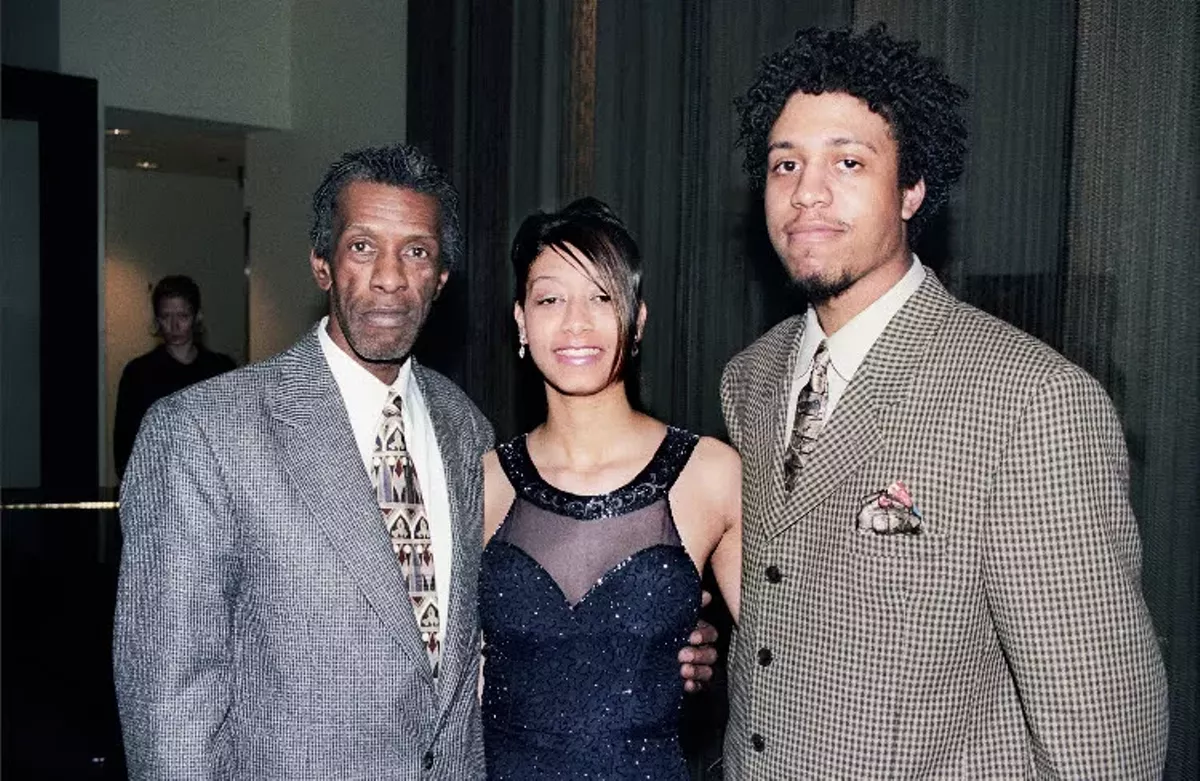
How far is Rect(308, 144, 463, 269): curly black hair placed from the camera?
246 centimetres

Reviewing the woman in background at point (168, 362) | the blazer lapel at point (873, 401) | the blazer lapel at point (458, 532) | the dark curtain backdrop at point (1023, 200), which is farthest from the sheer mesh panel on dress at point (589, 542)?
the woman in background at point (168, 362)

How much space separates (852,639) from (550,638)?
2.24ft

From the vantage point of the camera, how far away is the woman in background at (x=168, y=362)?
20.2 feet

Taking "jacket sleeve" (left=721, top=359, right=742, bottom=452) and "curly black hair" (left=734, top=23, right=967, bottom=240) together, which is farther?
"jacket sleeve" (left=721, top=359, right=742, bottom=452)

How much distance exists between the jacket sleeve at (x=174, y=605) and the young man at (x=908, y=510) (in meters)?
0.92

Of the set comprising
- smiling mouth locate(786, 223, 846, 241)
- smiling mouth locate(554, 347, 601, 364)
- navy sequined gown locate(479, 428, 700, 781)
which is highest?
smiling mouth locate(786, 223, 846, 241)

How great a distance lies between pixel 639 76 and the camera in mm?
5191

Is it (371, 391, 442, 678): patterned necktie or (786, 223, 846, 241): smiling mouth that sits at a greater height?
(786, 223, 846, 241): smiling mouth

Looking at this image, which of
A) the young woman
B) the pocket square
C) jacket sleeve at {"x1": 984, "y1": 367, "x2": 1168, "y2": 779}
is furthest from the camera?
the young woman

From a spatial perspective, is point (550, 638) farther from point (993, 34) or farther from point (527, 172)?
point (527, 172)

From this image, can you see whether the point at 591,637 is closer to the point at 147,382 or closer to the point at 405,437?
the point at 405,437

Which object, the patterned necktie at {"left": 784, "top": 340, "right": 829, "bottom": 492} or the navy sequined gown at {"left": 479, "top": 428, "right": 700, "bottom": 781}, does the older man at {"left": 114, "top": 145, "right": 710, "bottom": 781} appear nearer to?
the navy sequined gown at {"left": 479, "top": 428, "right": 700, "bottom": 781}

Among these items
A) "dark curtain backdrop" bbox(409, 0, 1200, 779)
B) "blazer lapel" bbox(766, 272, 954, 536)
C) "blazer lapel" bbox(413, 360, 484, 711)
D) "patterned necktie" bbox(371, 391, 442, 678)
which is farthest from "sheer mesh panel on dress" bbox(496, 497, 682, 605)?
"dark curtain backdrop" bbox(409, 0, 1200, 779)

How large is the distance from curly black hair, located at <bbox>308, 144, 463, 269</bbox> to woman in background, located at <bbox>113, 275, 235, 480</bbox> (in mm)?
3844
